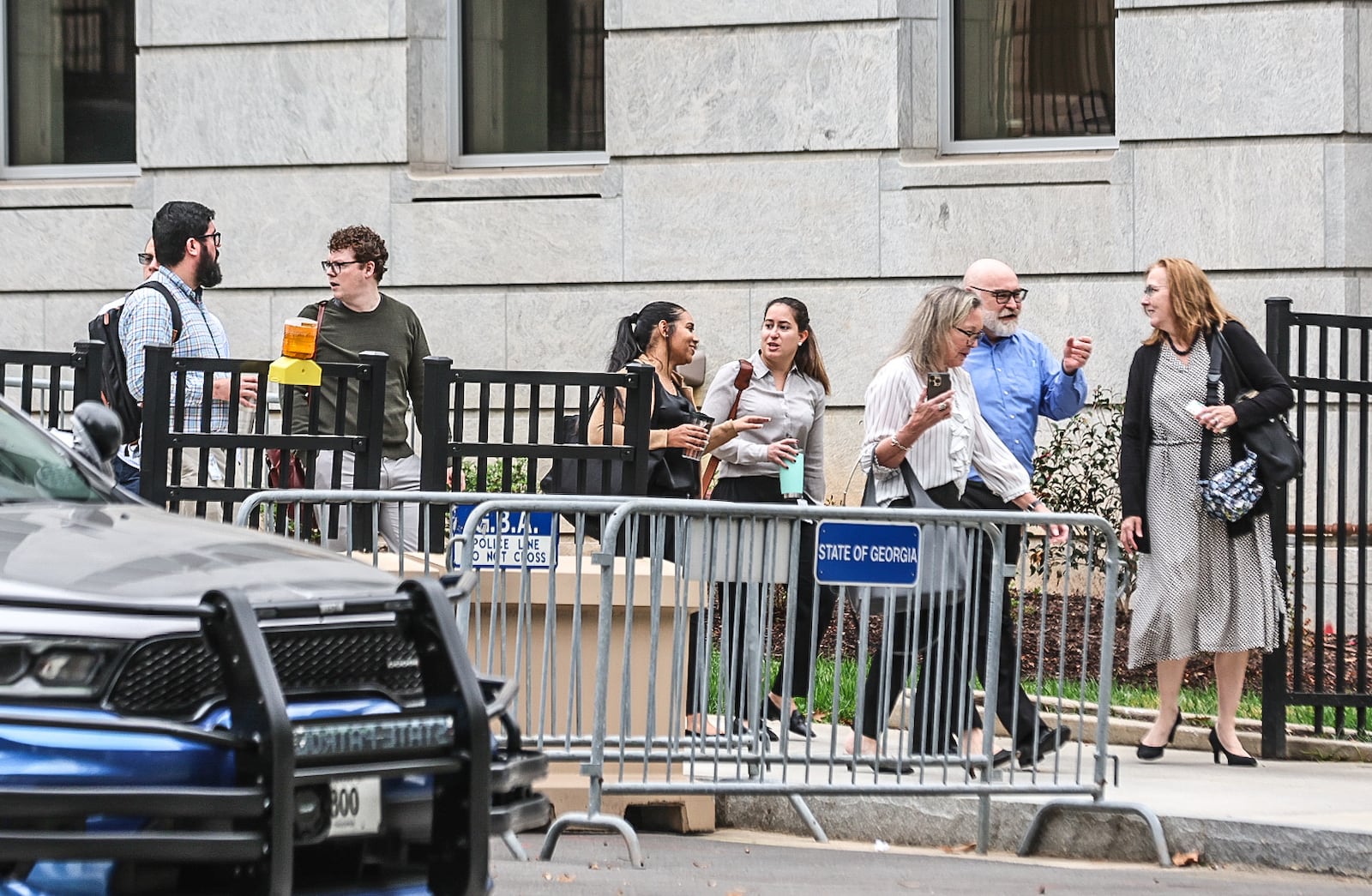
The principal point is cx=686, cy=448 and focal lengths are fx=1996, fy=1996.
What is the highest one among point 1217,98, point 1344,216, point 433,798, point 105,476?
point 1217,98

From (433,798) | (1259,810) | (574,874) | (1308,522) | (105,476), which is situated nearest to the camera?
(433,798)

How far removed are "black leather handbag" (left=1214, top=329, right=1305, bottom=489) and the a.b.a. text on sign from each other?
10.4 feet

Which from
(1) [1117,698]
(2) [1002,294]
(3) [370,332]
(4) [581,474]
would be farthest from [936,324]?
(3) [370,332]

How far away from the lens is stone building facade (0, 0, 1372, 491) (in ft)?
40.6

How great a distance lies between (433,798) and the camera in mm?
4227

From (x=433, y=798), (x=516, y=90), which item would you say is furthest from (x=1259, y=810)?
(x=516, y=90)

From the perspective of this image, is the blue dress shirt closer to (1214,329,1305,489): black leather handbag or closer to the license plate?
(1214,329,1305,489): black leather handbag

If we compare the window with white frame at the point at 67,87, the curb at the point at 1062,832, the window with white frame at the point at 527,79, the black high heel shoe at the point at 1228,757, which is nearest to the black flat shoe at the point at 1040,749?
the curb at the point at 1062,832

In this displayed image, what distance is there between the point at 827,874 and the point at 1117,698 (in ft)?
13.0

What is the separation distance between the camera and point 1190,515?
8.45m

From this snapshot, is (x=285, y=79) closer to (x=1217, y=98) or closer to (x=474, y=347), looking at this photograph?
(x=474, y=347)

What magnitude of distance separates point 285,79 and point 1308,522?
7.33 meters

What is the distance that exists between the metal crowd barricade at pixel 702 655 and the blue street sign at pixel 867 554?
45 mm

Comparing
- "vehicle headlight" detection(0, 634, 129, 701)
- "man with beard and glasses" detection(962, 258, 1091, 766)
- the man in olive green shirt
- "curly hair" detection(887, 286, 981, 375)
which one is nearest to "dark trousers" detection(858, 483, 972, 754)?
"man with beard and glasses" detection(962, 258, 1091, 766)
